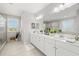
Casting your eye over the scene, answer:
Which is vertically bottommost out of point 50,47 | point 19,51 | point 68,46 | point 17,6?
point 19,51

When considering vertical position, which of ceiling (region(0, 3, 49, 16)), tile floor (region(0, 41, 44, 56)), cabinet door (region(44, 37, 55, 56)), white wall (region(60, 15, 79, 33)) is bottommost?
tile floor (region(0, 41, 44, 56))

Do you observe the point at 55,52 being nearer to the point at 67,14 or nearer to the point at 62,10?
the point at 67,14

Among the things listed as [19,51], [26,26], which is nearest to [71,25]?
[19,51]

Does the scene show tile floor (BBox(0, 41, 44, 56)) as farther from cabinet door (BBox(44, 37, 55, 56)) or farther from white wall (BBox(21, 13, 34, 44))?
white wall (BBox(21, 13, 34, 44))

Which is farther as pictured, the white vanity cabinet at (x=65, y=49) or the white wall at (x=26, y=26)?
the white wall at (x=26, y=26)

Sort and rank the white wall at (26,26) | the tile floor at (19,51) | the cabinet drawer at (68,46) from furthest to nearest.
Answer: the white wall at (26,26) < the tile floor at (19,51) < the cabinet drawer at (68,46)

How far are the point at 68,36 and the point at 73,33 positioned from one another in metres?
0.17

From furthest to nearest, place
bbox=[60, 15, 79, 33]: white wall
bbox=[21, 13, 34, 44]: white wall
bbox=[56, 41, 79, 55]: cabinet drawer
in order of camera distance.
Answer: bbox=[21, 13, 34, 44]: white wall, bbox=[60, 15, 79, 33]: white wall, bbox=[56, 41, 79, 55]: cabinet drawer

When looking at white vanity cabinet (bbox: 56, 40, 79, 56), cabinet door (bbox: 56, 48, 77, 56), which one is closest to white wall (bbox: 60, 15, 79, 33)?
white vanity cabinet (bbox: 56, 40, 79, 56)

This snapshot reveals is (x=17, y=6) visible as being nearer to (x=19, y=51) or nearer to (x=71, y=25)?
(x=19, y=51)

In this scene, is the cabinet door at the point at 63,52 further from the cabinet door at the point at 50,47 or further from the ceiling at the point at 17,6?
the ceiling at the point at 17,6

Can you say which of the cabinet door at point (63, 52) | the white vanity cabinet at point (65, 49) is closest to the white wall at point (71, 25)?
the white vanity cabinet at point (65, 49)

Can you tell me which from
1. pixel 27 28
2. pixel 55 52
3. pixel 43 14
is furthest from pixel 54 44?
pixel 27 28

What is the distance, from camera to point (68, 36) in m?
2.17
